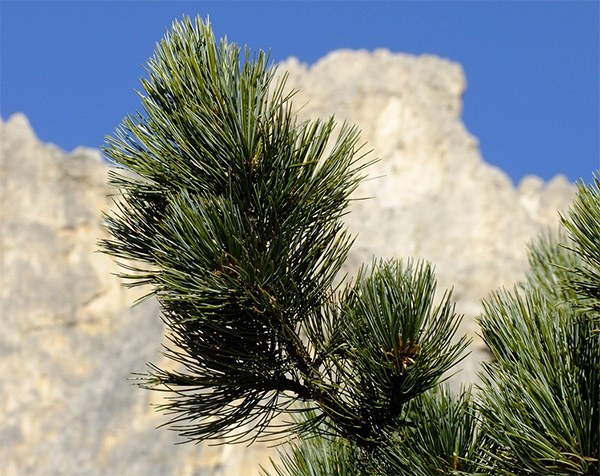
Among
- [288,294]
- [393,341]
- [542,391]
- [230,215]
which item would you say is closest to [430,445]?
[393,341]

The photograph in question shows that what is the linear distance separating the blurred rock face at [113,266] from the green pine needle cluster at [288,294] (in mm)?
12788

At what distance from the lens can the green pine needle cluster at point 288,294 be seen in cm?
262

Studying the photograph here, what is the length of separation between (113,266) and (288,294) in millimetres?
24850

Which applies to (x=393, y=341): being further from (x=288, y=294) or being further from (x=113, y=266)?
(x=113, y=266)

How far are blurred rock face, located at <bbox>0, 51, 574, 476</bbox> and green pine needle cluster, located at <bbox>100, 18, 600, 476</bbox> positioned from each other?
12788 mm

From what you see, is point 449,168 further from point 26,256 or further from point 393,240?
point 26,256

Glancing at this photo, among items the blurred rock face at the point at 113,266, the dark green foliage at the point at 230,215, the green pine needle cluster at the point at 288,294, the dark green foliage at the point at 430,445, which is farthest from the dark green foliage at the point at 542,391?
the blurred rock face at the point at 113,266

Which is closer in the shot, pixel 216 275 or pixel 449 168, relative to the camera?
pixel 216 275

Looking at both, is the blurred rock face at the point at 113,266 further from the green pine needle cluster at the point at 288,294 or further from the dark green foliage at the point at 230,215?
the dark green foliage at the point at 230,215

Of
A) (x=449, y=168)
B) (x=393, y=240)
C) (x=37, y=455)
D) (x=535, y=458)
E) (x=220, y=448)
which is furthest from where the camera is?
(x=449, y=168)

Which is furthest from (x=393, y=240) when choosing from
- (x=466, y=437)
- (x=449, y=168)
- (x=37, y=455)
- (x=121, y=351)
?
(x=466, y=437)

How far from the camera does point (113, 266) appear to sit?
2675cm

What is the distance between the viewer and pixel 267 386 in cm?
288

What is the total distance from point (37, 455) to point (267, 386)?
21753 mm
